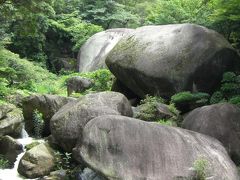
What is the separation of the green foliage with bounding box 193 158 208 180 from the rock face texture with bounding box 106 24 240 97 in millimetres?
5465

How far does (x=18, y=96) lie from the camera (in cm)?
1678

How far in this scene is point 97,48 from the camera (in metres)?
25.3

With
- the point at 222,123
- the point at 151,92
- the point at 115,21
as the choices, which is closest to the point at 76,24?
the point at 115,21

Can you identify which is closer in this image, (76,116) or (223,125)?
(223,125)

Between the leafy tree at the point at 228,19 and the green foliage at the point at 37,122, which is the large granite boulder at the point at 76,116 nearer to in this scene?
the green foliage at the point at 37,122

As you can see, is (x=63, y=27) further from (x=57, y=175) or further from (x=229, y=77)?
(x=57, y=175)

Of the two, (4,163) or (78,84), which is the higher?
(4,163)

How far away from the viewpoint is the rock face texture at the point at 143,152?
363 inches

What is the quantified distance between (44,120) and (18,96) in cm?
258

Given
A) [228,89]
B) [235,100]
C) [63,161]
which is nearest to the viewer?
[63,161]

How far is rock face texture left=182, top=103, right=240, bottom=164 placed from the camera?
36.0 feet

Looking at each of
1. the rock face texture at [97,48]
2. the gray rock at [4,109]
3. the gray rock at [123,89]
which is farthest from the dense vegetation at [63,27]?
the gray rock at [4,109]

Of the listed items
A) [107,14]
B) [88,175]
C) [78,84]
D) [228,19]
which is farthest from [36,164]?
[107,14]

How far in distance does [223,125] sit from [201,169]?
241 cm
